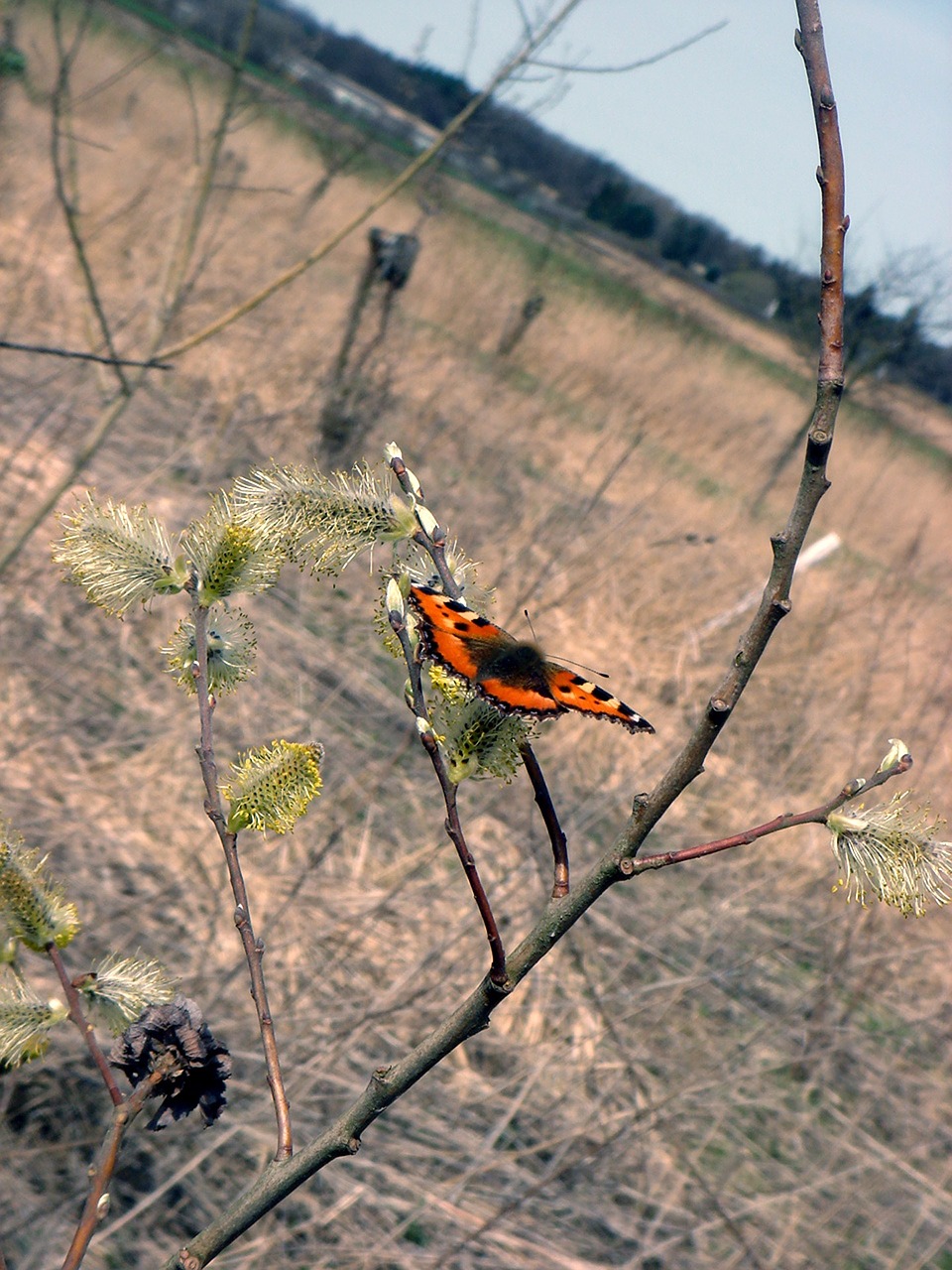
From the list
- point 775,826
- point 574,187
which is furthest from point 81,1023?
point 574,187

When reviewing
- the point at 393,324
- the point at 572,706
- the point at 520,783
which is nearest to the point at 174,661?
the point at 572,706

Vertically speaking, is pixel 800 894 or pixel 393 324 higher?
pixel 393 324

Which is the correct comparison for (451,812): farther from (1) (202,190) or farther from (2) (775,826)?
(1) (202,190)

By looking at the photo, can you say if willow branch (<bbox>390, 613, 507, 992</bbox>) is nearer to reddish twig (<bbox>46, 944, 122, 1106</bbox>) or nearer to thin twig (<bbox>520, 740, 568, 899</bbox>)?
thin twig (<bbox>520, 740, 568, 899</bbox>)

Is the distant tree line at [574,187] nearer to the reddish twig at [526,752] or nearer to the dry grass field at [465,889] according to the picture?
the dry grass field at [465,889]

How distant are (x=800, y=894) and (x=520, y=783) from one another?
1.35m

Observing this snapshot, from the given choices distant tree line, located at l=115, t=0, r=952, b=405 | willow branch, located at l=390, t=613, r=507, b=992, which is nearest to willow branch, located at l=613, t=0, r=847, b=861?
willow branch, located at l=390, t=613, r=507, b=992

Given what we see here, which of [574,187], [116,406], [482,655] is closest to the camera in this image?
[482,655]

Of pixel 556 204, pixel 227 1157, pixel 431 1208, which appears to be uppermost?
pixel 556 204

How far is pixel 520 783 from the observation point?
4.70m

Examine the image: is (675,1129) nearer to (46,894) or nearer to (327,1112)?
(327,1112)

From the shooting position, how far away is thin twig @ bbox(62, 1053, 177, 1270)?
784mm

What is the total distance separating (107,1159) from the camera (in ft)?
2.74

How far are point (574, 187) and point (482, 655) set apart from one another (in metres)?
18.3
